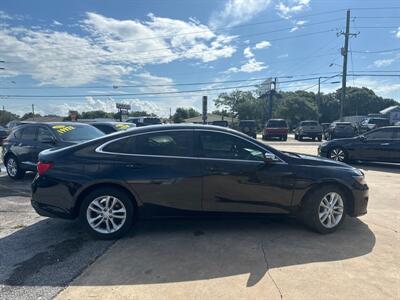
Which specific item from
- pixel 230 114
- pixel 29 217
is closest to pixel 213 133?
pixel 29 217

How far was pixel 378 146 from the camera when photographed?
11.2 metres

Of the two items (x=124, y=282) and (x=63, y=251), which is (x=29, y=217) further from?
(x=124, y=282)

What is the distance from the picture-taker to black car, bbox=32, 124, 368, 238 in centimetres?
435

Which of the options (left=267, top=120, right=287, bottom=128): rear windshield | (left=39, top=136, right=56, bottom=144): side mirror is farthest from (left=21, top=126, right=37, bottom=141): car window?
(left=267, top=120, right=287, bottom=128): rear windshield

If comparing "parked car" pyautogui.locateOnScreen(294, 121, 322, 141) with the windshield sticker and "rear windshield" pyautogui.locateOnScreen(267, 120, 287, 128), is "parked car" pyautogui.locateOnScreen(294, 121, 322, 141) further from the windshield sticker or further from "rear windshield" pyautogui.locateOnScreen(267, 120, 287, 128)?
the windshield sticker

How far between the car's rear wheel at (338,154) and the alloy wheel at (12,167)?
34.2 feet

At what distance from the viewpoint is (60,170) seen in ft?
14.4

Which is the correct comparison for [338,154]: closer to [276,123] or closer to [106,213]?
[106,213]

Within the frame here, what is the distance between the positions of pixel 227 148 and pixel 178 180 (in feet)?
2.71

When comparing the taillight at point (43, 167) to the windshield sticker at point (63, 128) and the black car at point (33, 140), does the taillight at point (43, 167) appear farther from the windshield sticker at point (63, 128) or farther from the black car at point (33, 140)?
the windshield sticker at point (63, 128)

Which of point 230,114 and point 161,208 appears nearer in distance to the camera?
point 161,208

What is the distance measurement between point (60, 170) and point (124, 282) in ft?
6.30

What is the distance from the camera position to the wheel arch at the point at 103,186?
4.34 m

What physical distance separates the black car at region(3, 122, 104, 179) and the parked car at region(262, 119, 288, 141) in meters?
21.3
